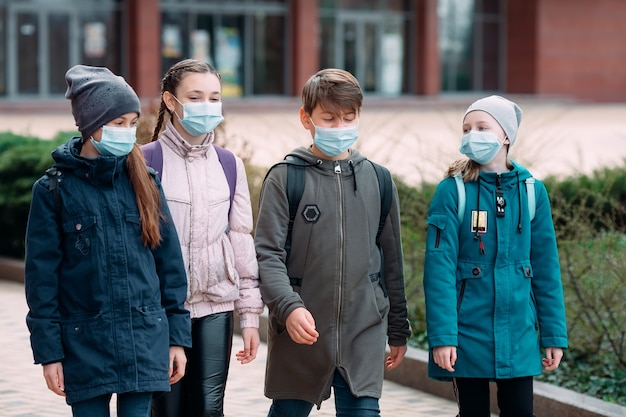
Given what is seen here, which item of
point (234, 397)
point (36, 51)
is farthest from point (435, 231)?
point (36, 51)

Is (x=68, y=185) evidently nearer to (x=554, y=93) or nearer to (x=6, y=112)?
(x=6, y=112)

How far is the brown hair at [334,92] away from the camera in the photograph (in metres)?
4.46

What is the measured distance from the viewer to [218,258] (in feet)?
15.0

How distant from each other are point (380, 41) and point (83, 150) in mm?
33181

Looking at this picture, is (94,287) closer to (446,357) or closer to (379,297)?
(379,297)

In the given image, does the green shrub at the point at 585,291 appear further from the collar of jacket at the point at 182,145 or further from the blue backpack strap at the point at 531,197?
the collar of jacket at the point at 182,145

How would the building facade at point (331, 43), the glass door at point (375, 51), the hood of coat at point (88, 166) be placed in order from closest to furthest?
the hood of coat at point (88, 166) → the building facade at point (331, 43) → the glass door at point (375, 51)

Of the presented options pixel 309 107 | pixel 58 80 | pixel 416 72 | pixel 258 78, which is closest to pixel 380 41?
pixel 416 72

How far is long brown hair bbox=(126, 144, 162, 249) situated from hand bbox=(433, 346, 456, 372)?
1.21 m

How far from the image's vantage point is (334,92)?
14.6 ft

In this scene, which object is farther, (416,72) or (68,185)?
(416,72)

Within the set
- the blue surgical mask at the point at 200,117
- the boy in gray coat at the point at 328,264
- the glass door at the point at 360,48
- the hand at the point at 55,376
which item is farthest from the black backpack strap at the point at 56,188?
the glass door at the point at 360,48

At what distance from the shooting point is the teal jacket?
4.53 metres

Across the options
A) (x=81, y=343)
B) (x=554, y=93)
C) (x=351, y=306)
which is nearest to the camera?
(x=81, y=343)
